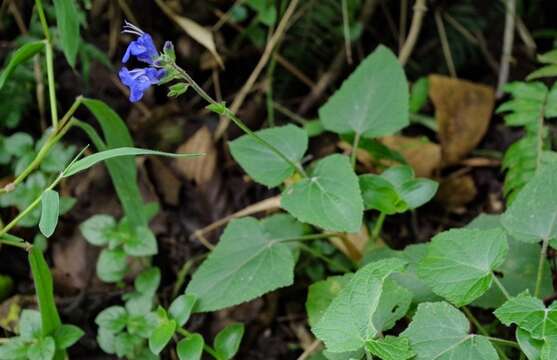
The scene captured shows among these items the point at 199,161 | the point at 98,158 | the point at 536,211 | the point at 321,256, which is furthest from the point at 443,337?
the point at 199,161

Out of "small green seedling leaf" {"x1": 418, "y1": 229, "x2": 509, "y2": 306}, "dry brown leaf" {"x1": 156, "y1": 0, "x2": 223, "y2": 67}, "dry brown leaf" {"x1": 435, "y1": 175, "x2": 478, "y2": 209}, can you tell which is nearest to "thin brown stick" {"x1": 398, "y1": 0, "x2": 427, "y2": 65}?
"dry brown leaf" {"x1": 435, "y1": 175, "x2": 478, "y2": 209}

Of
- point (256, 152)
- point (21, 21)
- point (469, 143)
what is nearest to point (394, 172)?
point (256, 152)

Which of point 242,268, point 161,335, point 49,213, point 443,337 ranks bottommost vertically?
point 161,335

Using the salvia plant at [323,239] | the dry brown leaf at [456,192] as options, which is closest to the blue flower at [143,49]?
the salvia plant at [323,239]

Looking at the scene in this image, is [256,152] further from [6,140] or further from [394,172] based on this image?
[6,140]

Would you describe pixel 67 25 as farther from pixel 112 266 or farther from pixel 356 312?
pixel 356 312

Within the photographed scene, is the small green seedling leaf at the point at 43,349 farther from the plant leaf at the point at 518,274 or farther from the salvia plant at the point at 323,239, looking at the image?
the plant leaf at the point at 518,274

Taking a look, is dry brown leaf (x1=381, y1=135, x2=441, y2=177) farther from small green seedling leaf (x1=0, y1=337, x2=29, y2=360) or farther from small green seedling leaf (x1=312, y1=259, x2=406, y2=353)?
small green seedling leaf (x1=0, y1=337, x2=29, y2=360)
